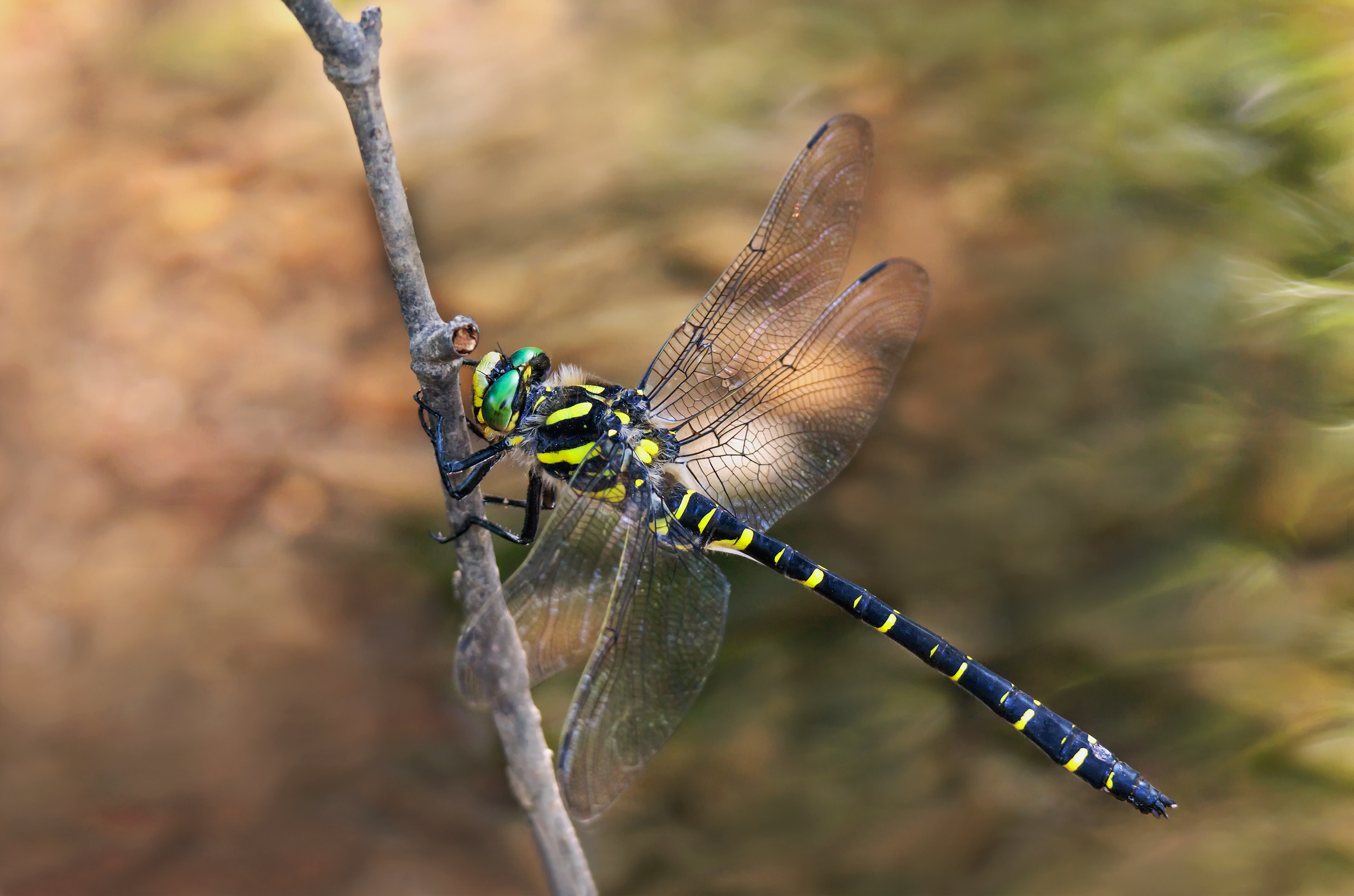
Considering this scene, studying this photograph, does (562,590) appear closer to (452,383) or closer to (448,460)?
(448,460)

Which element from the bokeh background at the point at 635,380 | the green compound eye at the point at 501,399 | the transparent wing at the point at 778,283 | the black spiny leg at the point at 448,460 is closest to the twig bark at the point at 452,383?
the black spiny leg at the point at 448,460

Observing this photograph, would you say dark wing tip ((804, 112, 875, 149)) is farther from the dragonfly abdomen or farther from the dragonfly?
the dragonfly abdomen

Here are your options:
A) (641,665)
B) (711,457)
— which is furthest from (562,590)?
(711,457)

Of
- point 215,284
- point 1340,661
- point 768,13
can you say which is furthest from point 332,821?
point 1340,661

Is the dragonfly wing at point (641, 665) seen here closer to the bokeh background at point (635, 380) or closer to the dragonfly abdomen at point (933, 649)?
the dragonfly abdomen at point (933, 649)

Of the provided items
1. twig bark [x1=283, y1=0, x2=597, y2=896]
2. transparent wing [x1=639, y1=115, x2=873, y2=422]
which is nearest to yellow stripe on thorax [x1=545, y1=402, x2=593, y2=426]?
transparent wing [x1=639, y1=115, x2=873, y2=422]
